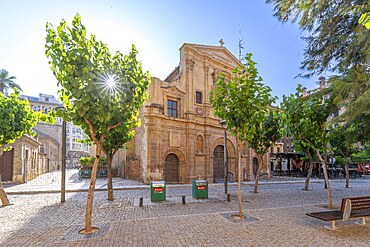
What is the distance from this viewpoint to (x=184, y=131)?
21.7 meters

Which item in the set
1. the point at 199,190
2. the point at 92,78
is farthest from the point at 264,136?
the point at 92,78

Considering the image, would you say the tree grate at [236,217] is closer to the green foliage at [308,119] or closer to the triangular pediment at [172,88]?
the green foliage at [308,119]

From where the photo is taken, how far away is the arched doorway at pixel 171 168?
818 inches

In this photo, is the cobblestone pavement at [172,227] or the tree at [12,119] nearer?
the cobblestone pavement at [172,227]

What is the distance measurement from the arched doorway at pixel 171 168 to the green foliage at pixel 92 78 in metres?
13.9

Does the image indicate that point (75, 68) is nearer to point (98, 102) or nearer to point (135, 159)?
point (98, 102)

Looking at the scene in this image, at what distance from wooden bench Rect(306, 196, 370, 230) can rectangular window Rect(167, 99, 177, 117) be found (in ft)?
52.7

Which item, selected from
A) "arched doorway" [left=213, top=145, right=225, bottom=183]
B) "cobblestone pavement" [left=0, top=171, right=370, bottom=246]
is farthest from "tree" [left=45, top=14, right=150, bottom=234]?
"arched doorway" [left=213, top=145, right=225, bottom=183]

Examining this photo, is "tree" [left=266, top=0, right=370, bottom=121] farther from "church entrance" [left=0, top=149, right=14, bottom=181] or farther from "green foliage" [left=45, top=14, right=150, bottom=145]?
"church entrance" [left=0, top=149, right=14, bottom=181]

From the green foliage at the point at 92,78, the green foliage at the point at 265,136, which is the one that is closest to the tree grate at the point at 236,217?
the green foliage at the point at 92,78

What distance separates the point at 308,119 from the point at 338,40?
407cm

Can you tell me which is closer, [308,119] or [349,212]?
[349,212]

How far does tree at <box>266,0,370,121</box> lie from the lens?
579 cm

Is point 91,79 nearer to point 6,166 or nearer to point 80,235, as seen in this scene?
point 80,235
